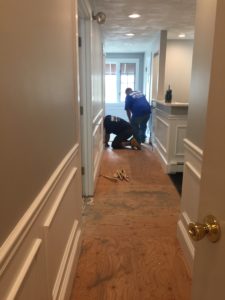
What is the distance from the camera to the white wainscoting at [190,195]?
191cm

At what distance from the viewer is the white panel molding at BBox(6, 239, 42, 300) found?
30.4 inches

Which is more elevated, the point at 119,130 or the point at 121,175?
the point at 119,130

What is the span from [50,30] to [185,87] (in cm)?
535

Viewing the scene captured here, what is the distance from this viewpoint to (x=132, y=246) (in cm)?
226

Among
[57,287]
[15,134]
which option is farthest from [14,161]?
[57,287]

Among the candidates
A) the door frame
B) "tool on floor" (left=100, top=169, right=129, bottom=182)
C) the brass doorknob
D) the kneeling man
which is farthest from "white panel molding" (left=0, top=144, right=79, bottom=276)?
the kneeling man

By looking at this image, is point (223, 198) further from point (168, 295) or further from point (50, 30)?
point (168, 295)

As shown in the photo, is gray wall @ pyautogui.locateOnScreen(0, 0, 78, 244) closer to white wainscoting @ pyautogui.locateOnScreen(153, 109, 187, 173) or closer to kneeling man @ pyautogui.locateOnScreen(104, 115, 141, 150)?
white wainscoting @ pyautogui.locateOnScreen(153, 109, 187, 173)

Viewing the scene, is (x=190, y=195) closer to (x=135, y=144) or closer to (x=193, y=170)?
(x=193, y=170)

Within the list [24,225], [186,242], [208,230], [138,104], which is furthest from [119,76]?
[208,230]

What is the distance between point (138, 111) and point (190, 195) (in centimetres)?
377

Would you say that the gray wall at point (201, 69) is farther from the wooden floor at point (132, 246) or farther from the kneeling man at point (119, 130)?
the kneeling man at point (119, 130)

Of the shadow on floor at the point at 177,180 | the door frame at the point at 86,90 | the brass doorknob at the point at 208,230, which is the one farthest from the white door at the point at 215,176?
the shadow on floor at the point at 177,180

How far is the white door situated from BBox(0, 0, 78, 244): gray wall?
1.97 feet
